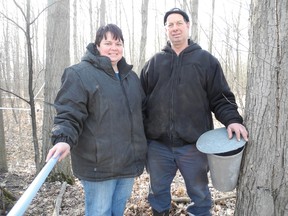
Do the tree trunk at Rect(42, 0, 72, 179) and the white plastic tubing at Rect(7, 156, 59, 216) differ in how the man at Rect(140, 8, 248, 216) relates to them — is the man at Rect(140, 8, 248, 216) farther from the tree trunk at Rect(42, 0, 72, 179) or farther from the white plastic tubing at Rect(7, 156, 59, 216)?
the tree trunk at Rect(42, 0, 72, 179)

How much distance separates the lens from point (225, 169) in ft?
7.97

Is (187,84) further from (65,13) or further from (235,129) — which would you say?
(65,13)

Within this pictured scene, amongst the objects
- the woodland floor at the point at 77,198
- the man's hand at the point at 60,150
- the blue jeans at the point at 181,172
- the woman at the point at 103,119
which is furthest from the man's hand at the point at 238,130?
the woodland floor at the point at 77,198

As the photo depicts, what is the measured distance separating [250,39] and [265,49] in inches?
7.1

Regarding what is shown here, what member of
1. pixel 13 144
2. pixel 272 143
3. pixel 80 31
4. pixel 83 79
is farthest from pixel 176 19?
pixel 80 31

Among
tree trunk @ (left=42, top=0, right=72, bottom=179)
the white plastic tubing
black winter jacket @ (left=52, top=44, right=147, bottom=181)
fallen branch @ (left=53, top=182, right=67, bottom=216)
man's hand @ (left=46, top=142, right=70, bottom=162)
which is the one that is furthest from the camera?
tree trunk @ (left=42, top=0, right=72, bottom=179)

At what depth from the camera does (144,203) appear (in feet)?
12.1

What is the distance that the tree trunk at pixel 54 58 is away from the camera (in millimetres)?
5273

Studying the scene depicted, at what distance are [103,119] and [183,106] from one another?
82 cm

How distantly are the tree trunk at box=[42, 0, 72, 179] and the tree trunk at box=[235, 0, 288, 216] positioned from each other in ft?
12.1

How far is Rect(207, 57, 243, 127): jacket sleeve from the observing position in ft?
8.89

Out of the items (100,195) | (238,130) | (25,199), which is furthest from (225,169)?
(25,199)

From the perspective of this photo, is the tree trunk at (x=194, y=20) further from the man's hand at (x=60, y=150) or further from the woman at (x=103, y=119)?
the man's hand at (x=60, y=150)

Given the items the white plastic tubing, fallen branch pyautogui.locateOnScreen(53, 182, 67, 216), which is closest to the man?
the white plastic tubing
